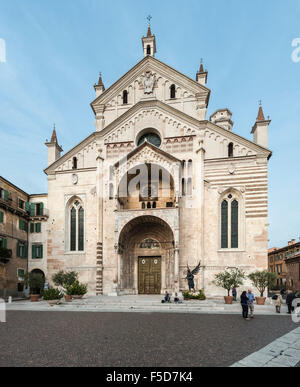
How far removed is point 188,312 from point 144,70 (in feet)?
75.9

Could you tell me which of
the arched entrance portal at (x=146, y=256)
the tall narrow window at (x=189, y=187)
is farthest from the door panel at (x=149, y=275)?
the tall narrow window at (x=189, y=187)

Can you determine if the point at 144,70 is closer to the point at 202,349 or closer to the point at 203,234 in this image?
the point at 203,234

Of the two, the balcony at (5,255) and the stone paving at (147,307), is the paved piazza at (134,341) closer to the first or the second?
the stone paving at (147,307)

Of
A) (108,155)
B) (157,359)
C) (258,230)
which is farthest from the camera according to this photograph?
(108,155)

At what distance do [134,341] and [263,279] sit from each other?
48.9ft

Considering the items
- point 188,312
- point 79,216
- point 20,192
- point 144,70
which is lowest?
point 188,312

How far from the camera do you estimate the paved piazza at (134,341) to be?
24.7 feet

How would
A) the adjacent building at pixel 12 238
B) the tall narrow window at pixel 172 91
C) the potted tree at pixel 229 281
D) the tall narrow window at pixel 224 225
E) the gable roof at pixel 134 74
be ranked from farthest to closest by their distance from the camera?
the tall narrow window at pixel 172 91 → the gable roof at pixel 134 74 → the adjacent building at pixel 12 238 → the tall narrow window at pixel 224 225 → the potted tree at pixel 229 281

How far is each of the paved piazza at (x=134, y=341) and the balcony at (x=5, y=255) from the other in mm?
14166

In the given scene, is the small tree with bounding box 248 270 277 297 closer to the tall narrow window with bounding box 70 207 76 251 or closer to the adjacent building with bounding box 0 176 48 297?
the tall narrow window with bounding box 70 207 76 251

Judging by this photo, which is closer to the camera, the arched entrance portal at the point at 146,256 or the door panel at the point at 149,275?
the arched entrance portal at the point at 146,256

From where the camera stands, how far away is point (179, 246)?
24.9 metres

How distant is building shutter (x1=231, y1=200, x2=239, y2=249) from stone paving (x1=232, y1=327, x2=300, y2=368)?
1506cm
